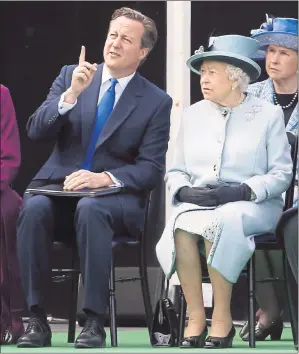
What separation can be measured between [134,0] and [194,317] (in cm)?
271

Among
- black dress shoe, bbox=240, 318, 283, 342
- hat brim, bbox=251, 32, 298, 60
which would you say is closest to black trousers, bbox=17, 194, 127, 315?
black dress shoe, bbox=240, 318, 283, 342

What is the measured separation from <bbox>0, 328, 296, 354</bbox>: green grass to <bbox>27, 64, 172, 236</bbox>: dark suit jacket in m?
0.68

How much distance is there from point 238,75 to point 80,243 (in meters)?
1.22

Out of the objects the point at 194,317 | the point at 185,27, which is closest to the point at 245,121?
the point at 194,317

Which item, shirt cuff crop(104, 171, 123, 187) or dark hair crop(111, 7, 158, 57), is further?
dark hair crop(111, 7, 158, 57)

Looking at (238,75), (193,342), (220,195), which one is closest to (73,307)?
(193,342)

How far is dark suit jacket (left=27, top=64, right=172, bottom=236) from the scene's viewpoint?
5.88 metres

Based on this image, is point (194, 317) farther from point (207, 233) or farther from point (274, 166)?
point (274, 166)

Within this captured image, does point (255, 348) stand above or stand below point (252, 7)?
below

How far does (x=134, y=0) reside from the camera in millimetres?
7539

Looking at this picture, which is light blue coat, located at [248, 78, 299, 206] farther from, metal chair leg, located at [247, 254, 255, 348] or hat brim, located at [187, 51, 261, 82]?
metal chair leg, located at [247, 254, 255, 348]

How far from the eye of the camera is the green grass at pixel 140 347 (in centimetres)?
522

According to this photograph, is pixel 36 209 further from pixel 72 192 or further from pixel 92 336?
pixel 92 336

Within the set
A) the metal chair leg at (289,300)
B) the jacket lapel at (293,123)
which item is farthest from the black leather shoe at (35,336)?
the jacket lapel at (293,123)
